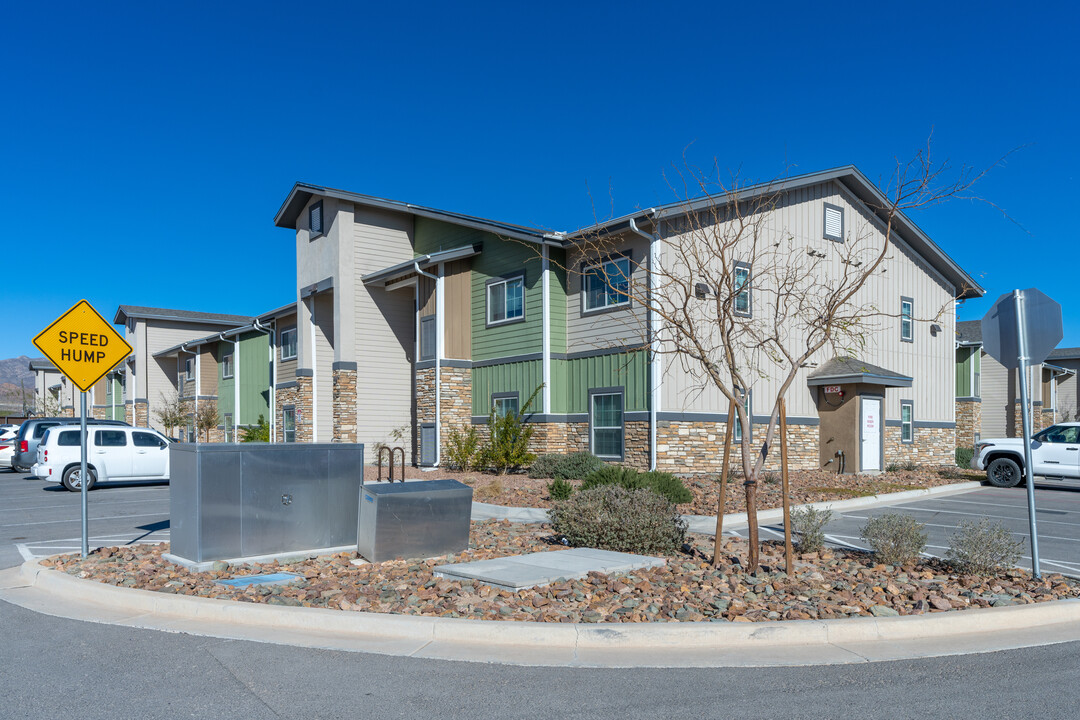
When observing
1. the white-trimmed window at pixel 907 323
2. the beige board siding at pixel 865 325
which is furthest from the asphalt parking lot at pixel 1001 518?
the white-trimmed window at pixel 907 323

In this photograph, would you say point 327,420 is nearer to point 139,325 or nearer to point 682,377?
point 682,377

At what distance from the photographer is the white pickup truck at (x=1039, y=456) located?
1973 cm

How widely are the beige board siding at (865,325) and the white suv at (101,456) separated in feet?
44.0

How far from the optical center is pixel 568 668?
5.85 m

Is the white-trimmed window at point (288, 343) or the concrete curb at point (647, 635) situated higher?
the white-trimmed window at point (288, 343)

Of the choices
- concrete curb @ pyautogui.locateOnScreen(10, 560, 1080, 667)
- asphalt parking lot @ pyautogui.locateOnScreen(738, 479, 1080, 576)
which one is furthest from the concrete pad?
asphalt parking lot @ pyautogui.locateOnScreen(738, 479, 1080, 576)

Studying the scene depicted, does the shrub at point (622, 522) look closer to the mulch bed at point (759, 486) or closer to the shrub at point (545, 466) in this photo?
the mulch bed at point (759, 486)

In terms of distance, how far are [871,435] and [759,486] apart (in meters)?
6.67

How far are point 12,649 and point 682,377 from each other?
15412 millimetres

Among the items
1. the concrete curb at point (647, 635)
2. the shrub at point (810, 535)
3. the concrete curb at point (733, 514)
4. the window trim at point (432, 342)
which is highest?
the window trim at point (432, 342)

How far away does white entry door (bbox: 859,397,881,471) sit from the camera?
22.4 meters

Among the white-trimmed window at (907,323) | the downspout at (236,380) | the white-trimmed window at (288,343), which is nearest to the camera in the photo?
the white-trimmed window at (907,323)

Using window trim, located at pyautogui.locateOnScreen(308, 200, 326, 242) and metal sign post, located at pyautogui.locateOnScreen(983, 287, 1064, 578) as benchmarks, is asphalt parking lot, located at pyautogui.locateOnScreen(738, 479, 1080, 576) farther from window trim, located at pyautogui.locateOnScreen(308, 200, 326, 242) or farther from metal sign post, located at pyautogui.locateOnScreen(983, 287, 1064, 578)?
window trim, located at pyautogui.locateOnScreen(308, 200, 326, 242)

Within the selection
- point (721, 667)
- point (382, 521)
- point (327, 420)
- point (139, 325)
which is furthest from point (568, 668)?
point (139, 325)
